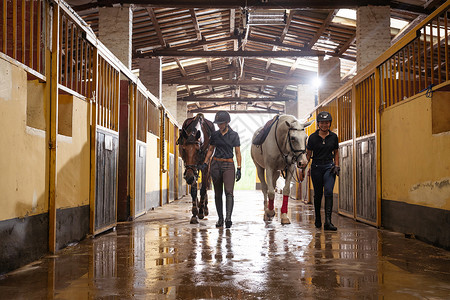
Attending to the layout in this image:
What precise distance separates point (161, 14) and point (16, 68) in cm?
988

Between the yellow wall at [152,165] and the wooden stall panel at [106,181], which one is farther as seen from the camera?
the yellow wall at [152,165]

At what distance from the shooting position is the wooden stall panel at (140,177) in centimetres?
842

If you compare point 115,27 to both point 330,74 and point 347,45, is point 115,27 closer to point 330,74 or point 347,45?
point 347,45

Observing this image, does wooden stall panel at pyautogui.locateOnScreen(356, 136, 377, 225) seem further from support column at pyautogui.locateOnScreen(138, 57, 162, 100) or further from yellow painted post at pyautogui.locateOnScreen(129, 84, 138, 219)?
support column at pyautogui.locateOnScreen(138, 57, 162, 100)

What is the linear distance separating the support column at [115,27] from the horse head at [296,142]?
5226mm

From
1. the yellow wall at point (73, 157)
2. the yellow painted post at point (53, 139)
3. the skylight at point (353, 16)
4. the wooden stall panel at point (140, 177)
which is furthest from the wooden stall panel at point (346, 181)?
the yellow painted post at point (53, 139)

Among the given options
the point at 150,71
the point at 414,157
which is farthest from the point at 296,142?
the point at 150,71

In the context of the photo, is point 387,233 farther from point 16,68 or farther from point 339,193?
point 16,68

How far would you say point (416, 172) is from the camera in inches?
214

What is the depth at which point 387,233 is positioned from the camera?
19.9ft

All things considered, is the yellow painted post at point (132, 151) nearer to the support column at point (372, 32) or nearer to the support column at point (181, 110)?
the support column at point (372, 32)

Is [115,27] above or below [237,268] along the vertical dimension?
above

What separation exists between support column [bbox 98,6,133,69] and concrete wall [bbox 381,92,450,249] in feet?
21.8

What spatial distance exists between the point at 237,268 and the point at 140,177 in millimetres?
5526
